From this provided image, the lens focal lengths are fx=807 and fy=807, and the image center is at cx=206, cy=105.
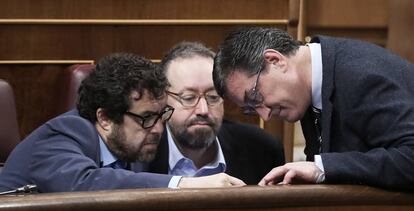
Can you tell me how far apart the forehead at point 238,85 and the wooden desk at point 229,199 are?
24 cm

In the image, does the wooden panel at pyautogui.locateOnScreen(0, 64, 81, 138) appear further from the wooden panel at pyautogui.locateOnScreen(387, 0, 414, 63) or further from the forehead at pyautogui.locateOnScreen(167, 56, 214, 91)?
the wooden panel at pyautogui.locateOnScreen(387, 0, 414, 63)

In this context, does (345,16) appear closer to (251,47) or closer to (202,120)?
(202,120)

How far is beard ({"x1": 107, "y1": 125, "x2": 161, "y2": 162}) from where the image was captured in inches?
52.8

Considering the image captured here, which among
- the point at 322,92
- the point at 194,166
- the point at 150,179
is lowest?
the point at 194,166

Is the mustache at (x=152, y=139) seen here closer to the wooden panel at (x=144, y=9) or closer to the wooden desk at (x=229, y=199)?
the wooden desk at (x=229, y=199)

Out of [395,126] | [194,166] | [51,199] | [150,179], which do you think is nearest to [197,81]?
[194,166]

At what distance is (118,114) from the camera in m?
1.37

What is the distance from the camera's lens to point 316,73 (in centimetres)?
111

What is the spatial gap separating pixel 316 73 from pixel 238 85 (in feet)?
0.42

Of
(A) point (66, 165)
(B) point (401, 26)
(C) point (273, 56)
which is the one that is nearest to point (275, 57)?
(C) point (273, 56)

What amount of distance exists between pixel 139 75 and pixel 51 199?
52cm

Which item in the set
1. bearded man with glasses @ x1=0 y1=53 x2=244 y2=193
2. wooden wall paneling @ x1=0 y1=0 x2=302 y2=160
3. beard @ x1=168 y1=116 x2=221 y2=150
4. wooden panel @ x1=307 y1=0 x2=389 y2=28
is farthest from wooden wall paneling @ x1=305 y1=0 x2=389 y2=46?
bearded man with glasses @ x1=0 y1=53 x2=244 y2=193

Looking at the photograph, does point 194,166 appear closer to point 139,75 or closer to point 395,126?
point 139,75

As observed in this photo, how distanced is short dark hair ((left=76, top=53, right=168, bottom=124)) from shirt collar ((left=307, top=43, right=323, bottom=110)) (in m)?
0.36
